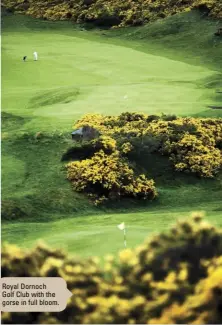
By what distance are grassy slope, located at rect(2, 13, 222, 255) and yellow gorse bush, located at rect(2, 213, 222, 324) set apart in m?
1.73

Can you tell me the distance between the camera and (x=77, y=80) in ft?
122

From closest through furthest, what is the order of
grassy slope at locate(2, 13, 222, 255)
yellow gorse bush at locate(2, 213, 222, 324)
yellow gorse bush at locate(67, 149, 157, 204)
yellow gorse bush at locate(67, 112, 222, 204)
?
yellow gorse bush at locate(2, 213, 222, 324), grassy slope at locate(2, 13, 222, 255), yellow gorse bush at locate(67, 149, 157, 204), yellow gorse bush at locate(67, 112, 222, 204)

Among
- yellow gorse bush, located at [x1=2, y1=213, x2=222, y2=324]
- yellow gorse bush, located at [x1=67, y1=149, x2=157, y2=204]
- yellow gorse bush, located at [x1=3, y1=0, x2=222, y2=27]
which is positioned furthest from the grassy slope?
yellow gorse bush, located at [x1=3, y1=0, x2=222, y2=27]

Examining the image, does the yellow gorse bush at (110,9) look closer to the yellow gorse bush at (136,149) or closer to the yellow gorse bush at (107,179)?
the yellow gorse bush at (136,149)

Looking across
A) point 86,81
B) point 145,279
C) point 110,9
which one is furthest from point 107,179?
point 110,9

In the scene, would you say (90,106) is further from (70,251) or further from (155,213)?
(70,251)

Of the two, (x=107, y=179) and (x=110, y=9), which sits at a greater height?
(x=107, y=179)

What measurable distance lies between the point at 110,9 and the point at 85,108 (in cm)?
4299

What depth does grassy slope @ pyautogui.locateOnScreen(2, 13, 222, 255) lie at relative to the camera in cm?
1491

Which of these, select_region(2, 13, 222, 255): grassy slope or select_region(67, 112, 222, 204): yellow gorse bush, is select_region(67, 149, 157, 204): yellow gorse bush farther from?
select_region(2, 13, 222, 255): grassy slope

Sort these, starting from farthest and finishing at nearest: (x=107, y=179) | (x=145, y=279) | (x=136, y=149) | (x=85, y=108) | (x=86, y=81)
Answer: (x=86, y=81) → (x=85, y=108) → (x=136, y=149) → (x=107, y=179) → (x=145, y=279)

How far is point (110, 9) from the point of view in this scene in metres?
66.9

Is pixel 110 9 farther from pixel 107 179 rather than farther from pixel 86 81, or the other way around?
pixel 107 179

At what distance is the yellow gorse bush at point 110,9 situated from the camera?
60406 mm
